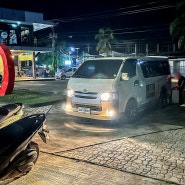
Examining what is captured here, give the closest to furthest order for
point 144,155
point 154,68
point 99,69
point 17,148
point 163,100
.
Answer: point 17,148
point 144,155
point 99,69
point 154,68
point 163,100

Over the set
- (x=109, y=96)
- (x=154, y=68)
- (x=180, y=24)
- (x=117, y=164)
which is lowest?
(x=117, y=164)

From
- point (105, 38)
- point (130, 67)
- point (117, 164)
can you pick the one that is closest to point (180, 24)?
point (105, 38)

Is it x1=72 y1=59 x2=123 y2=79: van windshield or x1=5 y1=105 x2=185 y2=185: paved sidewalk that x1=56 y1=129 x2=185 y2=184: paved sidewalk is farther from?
x1=72 y1=59 x2=123 y2=79: van windshield

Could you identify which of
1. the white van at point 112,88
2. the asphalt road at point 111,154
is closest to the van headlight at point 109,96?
the white van at point 112,88

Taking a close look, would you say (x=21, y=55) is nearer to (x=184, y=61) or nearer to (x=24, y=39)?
(x=24, y=39)

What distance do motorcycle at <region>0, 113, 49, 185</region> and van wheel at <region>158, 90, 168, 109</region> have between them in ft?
23.4

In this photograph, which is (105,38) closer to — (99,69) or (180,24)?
(180,24)

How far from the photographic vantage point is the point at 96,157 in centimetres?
548

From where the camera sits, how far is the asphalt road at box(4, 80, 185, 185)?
4539 mm

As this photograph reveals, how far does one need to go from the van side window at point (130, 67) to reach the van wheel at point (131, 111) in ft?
2.85

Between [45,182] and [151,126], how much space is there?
4416mm

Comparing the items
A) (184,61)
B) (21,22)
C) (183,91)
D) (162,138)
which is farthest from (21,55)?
(162,138)

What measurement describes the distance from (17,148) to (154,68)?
7.38 meters

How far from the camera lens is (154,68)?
10031 millimetres
